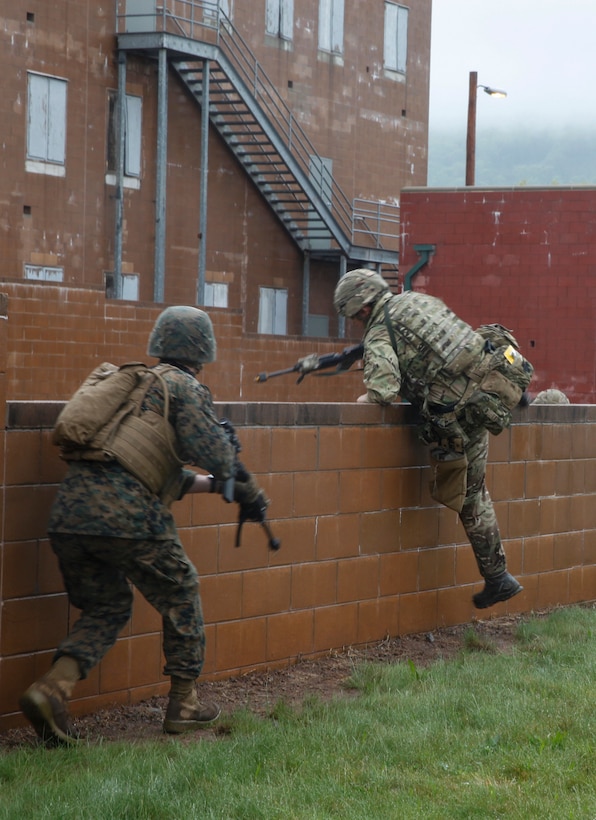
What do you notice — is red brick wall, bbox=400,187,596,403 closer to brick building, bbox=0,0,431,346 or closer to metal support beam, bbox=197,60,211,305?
metal support beam, bbox=197,60,211,305

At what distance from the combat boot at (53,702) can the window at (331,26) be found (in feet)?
85.0

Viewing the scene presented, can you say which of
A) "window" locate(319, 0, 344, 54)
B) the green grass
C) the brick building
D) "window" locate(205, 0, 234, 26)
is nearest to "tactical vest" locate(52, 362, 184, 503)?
the green grass

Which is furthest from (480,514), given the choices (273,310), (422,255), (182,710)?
(273,310)

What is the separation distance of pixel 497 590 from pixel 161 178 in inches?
697

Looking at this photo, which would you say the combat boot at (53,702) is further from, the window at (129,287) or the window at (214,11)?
the window at (214,11)

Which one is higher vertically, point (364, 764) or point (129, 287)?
point (129, 287)

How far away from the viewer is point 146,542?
4.83 metres

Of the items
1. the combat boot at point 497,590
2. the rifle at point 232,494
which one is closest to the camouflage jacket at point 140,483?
the rifle at point 232,494

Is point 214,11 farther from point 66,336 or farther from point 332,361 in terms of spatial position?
point 332,361

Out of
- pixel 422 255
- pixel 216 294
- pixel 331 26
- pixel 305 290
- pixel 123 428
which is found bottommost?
pixel 123 428

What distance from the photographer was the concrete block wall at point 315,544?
4.99 m

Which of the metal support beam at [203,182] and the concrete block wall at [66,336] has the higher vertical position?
the metal support beam at [203,182]

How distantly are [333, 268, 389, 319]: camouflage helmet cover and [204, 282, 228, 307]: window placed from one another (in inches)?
762

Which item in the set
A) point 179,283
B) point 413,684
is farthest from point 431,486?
point 179,283
